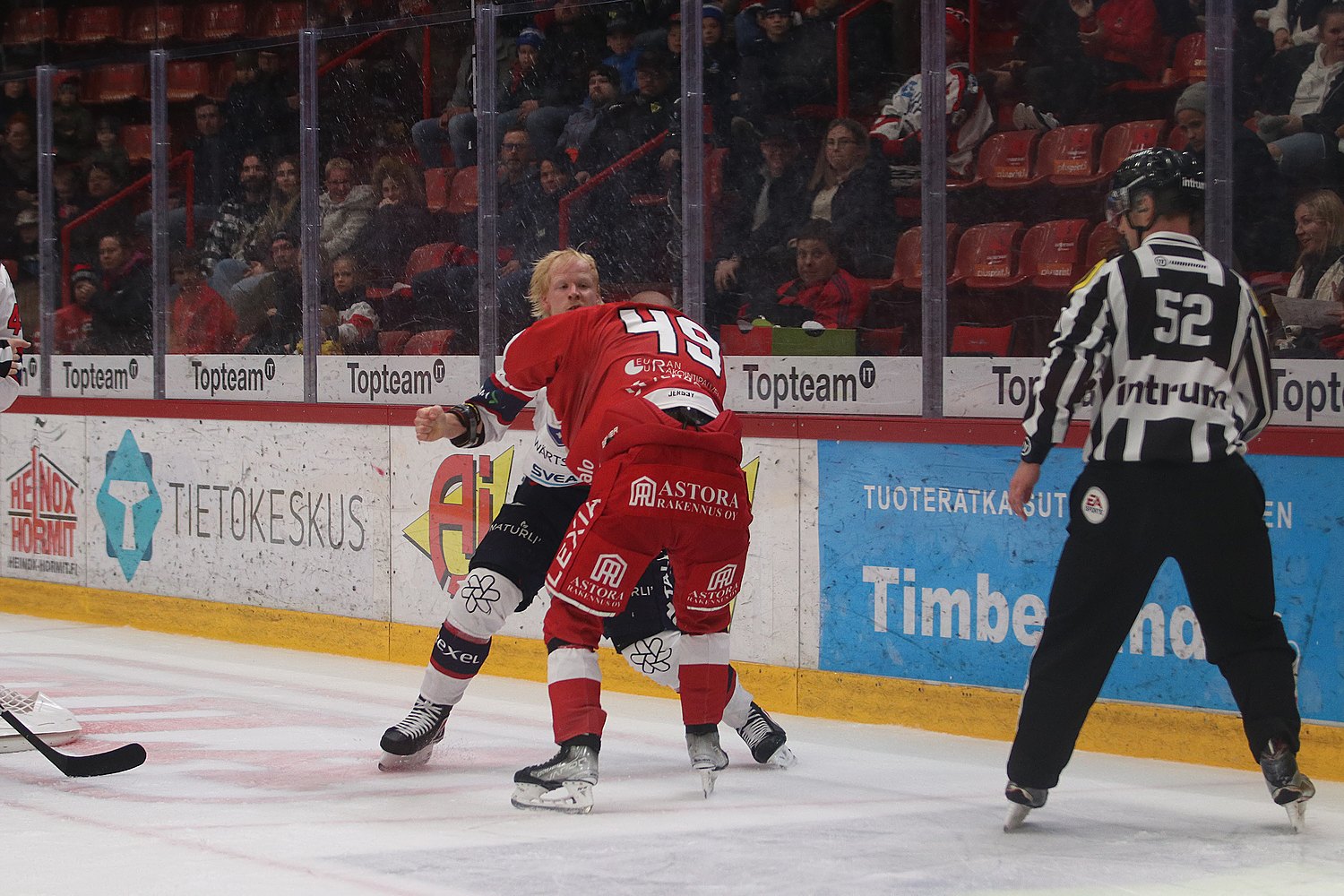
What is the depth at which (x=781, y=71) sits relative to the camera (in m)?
5.64

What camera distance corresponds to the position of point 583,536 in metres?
3.63

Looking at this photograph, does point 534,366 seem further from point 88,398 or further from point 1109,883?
point 88,398

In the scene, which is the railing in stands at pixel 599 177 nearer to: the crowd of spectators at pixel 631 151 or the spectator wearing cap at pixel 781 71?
the crowd of spectators at pixel 631 151

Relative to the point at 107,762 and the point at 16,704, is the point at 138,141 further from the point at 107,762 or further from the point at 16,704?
the point at 107,762

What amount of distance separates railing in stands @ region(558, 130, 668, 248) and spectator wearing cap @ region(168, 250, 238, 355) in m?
1.78

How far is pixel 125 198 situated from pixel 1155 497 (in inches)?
221

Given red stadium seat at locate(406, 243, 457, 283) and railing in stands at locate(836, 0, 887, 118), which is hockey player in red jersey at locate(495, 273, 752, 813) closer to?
railing in stands at locate(836, 0, 887, 118)

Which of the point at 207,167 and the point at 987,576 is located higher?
the point at 207,167

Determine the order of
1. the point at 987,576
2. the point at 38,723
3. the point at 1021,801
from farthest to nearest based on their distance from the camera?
the point at 987,576 → the point at 38,723 → the point at 1021,801

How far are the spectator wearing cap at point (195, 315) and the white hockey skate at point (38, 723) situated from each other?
2.96 m

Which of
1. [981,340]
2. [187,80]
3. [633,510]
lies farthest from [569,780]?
[187,80]

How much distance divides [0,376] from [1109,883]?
117 inches

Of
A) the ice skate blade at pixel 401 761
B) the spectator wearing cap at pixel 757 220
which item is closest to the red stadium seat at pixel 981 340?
the spectator wearing cap at pixel 757 220

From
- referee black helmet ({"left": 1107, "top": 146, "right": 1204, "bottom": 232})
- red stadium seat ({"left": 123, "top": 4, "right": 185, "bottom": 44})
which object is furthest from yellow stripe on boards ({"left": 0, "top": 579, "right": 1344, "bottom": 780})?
red stadium seat ({"left": 123, "top": 4, "right": 185, "bottom": 44})
